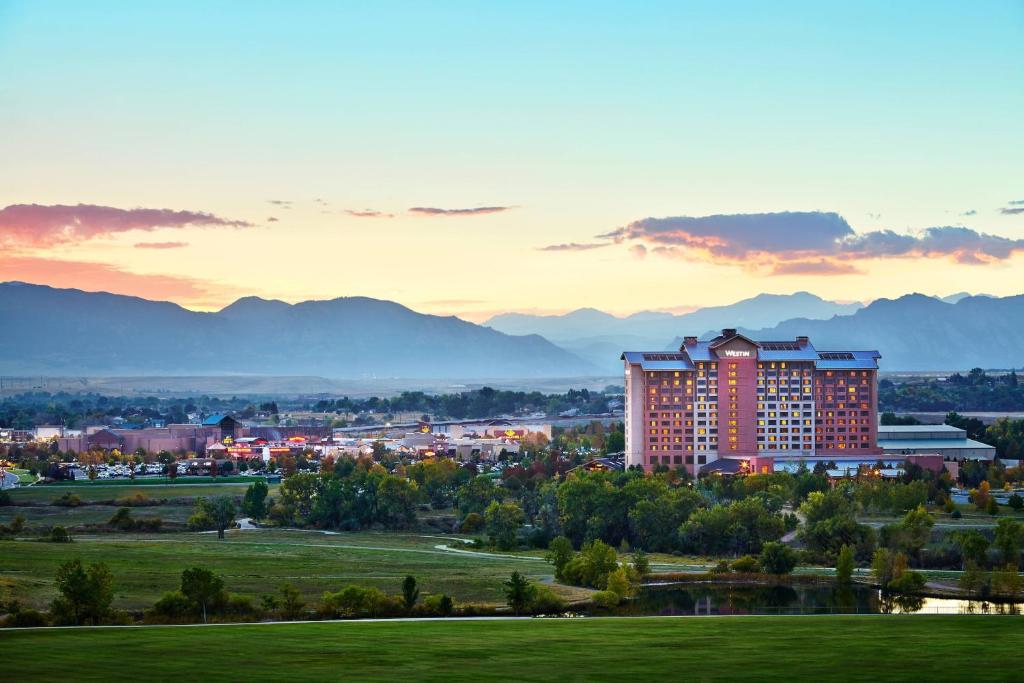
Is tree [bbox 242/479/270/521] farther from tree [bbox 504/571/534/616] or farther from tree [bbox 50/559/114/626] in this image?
tree [bbox 50/559/114/626]

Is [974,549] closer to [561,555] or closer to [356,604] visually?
[561,555]

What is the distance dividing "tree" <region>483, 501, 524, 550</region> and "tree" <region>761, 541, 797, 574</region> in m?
17.8

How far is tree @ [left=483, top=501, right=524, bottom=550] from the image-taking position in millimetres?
74062

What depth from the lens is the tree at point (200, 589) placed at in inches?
1705

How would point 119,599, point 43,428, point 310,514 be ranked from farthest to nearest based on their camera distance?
point 43,428 < point 310,514 < point 119,599

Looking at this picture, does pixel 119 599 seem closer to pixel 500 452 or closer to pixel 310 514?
pixel 310 514

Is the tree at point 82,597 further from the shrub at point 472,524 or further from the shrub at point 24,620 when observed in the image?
the shrub at point 472,524

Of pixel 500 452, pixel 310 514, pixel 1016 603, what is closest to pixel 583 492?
pixel 310 514

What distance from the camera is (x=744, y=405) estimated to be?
116875mm

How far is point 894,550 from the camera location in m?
63.2

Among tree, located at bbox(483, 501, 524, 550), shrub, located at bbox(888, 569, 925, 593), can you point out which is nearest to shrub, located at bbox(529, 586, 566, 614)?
shrub, located at bbox(888, 569, 925, 593)

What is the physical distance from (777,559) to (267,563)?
2374 cm

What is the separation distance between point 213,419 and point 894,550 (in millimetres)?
138697

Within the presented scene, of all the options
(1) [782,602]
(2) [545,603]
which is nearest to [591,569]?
(1) [782,602]
